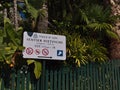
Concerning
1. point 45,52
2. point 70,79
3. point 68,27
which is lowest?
point 70,79

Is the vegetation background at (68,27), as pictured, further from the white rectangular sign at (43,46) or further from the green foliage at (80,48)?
the white rectangular sign at (43,46)

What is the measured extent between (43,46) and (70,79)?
1298 millimetres

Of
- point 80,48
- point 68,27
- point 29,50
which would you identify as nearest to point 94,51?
point 80,48

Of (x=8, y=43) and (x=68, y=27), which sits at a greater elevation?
(x=68, y=27)

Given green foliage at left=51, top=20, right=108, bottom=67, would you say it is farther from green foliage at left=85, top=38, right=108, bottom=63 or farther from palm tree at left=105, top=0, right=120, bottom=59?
palm tree at left=105, top=0, right=120, bottom=59

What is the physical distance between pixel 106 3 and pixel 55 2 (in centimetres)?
184

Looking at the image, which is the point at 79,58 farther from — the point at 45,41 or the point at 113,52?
the point at 113,52

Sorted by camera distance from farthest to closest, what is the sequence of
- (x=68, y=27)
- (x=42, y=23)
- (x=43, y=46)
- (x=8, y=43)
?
(x=68, y=27) → (x=42, y=23) → (x=43, y=46) → (x=8, y=43)

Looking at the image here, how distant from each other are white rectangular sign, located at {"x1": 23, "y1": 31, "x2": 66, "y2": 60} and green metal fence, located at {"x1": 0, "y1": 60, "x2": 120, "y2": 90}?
0.28 meters

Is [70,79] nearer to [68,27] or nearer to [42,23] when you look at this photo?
[42,23]

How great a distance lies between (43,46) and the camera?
865 cm

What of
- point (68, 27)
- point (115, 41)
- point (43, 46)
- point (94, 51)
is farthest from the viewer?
point (115, 41)

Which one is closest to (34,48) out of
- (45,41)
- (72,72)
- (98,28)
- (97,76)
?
(45,41)

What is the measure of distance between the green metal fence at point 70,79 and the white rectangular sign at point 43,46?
277mm
